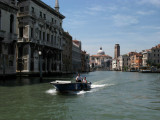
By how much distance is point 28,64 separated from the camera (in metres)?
37.3

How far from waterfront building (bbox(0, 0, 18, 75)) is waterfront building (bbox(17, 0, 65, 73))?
4.54m

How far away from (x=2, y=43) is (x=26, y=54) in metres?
9.00

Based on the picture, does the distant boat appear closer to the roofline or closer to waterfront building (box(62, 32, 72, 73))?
the roofline

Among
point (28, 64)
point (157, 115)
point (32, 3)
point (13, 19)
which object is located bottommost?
point (157, 115)

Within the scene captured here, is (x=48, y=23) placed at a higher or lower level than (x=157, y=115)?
higher

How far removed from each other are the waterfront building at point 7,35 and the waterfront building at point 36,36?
454 centimetres

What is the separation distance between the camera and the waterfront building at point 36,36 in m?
37.5

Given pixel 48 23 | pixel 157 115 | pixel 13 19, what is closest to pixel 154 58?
pixel 48 23

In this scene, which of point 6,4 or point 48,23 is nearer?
point 6,4

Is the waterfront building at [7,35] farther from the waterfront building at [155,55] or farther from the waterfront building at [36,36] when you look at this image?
the waterfront building at [155,55]

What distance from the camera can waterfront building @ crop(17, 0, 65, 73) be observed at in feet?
123

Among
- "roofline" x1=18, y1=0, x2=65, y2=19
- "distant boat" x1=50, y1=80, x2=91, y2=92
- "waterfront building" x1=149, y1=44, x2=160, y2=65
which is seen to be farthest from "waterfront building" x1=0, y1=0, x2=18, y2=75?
"waterfront building" x1=149, y1=44, x2=160, y2=65

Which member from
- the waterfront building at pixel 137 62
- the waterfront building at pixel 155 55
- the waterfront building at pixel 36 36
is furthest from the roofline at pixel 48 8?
the waterfront building at pixel 137 62

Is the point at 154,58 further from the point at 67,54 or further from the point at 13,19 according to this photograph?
the point at 13,19
